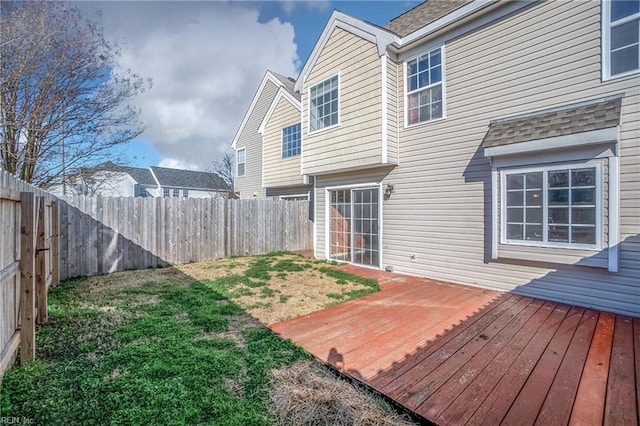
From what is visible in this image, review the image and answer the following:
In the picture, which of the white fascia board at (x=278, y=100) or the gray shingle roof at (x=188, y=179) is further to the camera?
the gray shingle roof at (x=188, y=179)

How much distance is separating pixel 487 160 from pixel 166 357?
569 centimetres

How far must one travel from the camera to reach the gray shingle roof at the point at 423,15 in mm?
6219

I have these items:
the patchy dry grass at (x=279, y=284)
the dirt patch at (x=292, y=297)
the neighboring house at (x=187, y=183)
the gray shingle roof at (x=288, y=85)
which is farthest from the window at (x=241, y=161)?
the neighboring house at (x=187, y=183)

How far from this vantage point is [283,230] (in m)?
10.2

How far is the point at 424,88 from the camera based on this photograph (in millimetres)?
6289

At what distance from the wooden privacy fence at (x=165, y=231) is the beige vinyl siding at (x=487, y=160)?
436 centimetres

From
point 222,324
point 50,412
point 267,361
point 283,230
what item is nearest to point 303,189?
point 283,230

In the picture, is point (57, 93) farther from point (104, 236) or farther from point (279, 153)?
point (279, 153)

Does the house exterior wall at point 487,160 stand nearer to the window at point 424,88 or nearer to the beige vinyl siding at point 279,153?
the window at point 424,88

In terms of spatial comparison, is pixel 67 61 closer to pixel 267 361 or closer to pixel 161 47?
pixel 161 47

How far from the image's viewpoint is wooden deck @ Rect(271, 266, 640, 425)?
85.0 inches

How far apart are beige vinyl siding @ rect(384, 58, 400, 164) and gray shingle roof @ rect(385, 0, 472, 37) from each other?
771mm

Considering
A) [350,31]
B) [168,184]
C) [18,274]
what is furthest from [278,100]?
[168,184]

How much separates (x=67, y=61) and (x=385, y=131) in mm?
9313
